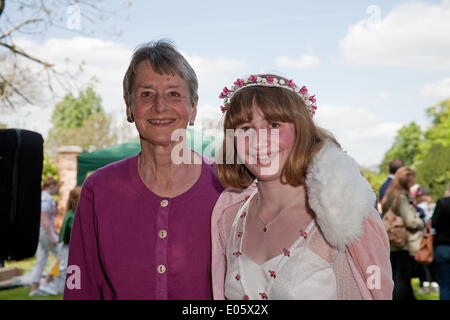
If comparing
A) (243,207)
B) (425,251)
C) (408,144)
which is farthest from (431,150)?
(408,144)

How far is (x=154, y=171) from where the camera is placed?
2.24m

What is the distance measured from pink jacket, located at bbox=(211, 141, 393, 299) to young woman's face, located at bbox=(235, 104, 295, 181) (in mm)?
191

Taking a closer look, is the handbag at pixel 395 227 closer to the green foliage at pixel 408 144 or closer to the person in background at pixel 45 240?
the person in background at pixel 45 240

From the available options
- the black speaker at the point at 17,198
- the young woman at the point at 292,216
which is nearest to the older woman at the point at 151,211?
the young woman at the point at 292,216

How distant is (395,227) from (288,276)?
4531 millimetres

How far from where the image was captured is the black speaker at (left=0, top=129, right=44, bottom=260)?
3.42ft

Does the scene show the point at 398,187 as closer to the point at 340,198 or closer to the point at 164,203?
the point at 164,203

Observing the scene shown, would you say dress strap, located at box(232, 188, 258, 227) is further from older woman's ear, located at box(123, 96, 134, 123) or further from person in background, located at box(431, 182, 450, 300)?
person in background, located at box(431, 182, 450, 300)

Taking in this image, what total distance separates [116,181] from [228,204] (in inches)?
21.0

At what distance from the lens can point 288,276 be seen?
5.55 feet

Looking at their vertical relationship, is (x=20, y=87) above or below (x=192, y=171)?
above
